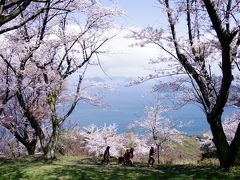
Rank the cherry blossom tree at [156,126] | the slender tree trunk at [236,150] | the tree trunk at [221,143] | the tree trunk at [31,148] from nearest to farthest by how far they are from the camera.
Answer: the slender tree trunk at [236,150] → the tree trunk at [221,143] → the tree trunk at [31,148] → the cherry blossom tree at [156,126]

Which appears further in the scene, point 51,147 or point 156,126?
point 156,126

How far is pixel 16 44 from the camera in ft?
Result: 80.7

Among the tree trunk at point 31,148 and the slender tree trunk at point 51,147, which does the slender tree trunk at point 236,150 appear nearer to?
the slender tree trunk at point 51,147

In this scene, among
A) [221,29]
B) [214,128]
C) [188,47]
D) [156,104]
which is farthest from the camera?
[156,104]

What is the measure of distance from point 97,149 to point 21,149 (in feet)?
23.8

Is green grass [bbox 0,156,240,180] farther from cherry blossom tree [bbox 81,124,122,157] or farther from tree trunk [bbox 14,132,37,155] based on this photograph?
cherry blossom tree [bbox 81,124,122,157]

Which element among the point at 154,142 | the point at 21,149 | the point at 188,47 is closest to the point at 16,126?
the point at 21,149

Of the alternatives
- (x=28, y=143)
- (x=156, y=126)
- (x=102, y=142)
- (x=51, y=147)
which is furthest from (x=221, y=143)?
(x=102, y=142)

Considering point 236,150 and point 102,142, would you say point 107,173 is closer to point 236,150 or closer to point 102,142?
point 236,150

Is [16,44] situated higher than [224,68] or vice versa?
[16,44]

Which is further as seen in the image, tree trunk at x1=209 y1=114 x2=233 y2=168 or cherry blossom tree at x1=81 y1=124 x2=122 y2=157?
cherry blossom tree at x1=81 y1=124 x2=122 y2=157

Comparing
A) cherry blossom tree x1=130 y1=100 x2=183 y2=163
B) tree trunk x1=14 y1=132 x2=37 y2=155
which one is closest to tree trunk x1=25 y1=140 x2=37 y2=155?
tree trunk x1=14 y1=132 x2=37 y2=155

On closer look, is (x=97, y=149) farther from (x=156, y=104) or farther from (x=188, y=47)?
(x=188, y=47)

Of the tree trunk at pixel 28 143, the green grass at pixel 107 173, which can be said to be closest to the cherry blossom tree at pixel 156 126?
the tree trunk at pixel 28 143
